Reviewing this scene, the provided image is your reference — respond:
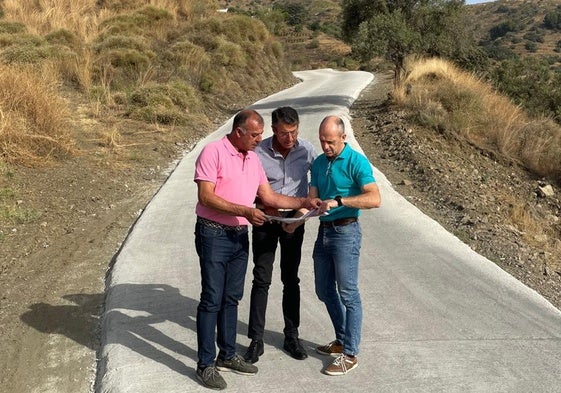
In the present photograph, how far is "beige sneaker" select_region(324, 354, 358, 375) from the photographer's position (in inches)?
168

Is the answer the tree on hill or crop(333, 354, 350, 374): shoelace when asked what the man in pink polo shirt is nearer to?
crop(333, 354, 350, 374): shoelace

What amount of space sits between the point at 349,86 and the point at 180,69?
764cm

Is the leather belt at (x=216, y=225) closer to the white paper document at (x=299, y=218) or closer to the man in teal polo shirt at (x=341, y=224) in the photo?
the white paper document at (x=299, y=218)

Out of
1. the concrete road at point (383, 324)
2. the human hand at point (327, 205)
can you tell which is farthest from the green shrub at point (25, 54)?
the human hand at point (327, 205)

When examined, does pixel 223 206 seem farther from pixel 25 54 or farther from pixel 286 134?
pixel 25 54

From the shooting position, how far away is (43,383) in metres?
4.33

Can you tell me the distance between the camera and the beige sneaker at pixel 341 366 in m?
4.26

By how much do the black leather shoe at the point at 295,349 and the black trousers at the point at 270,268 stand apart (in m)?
0.12

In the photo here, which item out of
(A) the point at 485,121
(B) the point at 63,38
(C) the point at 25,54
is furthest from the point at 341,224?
(B) the point at 63,38

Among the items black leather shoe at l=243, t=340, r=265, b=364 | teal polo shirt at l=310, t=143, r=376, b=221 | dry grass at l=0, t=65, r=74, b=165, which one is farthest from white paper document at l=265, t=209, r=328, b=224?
dry grass at l=0, t=65, r=74, b=165

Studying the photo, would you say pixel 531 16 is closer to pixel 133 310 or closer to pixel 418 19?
pixel 418 19

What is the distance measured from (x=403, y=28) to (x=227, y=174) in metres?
14.8

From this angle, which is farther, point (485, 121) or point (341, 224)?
point (485, 121)

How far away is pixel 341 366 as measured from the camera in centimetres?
426
